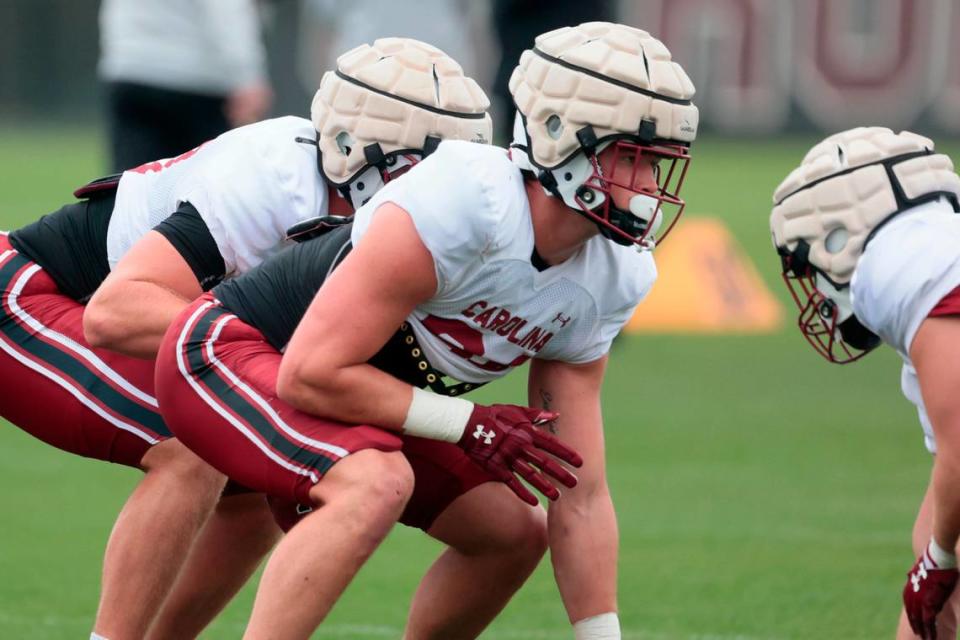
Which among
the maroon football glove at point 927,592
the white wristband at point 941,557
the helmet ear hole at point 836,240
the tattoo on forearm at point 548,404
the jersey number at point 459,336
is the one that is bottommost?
the maroon football glove at point 927,592

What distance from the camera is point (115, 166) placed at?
7586mm

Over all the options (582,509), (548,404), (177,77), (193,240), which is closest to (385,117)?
(193,240)

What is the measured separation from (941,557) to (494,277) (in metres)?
1.12

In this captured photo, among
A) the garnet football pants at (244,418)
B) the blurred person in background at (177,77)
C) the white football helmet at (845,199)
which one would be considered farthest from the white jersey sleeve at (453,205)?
the blurred person in background at (177,77)

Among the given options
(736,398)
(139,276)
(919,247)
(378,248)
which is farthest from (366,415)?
(736,398)

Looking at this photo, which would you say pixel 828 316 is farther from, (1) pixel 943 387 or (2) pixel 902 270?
(1) pixel 943 387

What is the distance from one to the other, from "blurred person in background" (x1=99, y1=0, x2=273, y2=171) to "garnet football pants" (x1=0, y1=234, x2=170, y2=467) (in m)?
3.29

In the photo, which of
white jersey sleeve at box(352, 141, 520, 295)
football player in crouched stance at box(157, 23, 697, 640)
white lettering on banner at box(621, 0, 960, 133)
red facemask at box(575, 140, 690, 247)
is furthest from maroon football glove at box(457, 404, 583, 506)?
white lettering on banner at box(621, 0, 960, 133)

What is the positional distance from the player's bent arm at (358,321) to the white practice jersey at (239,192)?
610 mm

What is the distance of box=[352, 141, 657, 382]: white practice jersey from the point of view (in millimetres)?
3586

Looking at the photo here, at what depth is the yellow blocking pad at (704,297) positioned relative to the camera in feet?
36.4

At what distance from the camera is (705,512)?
20.8 feet

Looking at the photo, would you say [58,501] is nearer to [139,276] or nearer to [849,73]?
[139,276]

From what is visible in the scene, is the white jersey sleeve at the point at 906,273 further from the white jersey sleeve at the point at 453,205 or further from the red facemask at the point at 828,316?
the white jersey sleeve at the point at 453,205
